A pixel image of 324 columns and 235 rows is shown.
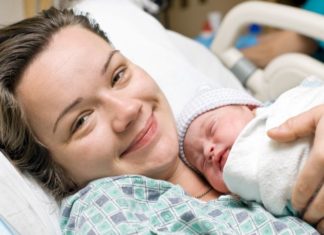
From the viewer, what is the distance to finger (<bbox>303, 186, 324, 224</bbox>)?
0.92 metres

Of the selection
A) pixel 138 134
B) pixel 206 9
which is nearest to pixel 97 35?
pixel 138 134

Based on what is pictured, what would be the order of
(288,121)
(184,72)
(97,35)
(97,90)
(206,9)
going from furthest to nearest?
(206,9), (184,72), (97,35), (97,90), (288,121)

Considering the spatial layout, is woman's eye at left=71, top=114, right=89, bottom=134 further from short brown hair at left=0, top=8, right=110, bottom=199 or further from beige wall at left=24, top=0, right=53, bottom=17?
beige wall at left=24, top=0, right=53, bottom=17

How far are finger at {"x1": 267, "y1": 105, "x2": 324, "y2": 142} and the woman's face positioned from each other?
0.97ft

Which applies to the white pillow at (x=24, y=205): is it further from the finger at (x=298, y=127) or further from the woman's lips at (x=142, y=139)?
the finger at (x=298, y=127)

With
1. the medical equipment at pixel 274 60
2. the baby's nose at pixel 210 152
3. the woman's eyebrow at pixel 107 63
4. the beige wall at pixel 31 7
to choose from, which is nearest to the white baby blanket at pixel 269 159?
the baby's nose at pixel 210 152

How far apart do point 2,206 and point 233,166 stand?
49 cm

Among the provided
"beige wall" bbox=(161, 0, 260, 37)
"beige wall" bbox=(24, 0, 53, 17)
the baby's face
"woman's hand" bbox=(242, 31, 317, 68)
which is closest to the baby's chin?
the baby's face

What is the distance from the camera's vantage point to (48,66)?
1.08 metres

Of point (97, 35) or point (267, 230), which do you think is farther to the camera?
point (97, 35)

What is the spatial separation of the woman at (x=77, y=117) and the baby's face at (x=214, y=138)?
0.22 feet

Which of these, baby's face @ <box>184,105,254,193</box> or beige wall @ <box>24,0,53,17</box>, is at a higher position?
beige wall @ <box>24,0,53,17</box>

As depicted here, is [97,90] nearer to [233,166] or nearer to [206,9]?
[233,166]

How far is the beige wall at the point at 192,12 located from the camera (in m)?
3.09
